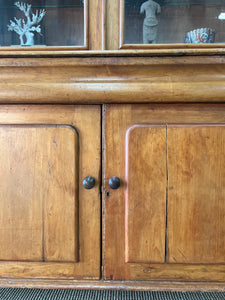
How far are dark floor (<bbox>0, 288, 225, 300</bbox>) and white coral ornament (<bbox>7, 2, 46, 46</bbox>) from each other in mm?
680

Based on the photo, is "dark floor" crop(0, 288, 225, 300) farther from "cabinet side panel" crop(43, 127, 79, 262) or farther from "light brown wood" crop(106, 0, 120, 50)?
"light brown wood" crop(106, 0, 120, 50)

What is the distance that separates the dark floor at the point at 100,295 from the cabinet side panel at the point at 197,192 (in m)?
0.15

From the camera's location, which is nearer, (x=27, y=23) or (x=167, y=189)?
(x=167, y=189)

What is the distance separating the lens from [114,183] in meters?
0.47

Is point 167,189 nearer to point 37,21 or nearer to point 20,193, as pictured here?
point 20,193

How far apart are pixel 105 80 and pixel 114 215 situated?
0.30m

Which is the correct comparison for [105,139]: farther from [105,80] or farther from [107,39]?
[107,39]

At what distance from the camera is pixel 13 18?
598 millimetres

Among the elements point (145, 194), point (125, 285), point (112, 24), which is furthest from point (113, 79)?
point (125, 285)

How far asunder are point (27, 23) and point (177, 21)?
1.35 ft

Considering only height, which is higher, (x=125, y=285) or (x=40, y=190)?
(x=40, y=190)

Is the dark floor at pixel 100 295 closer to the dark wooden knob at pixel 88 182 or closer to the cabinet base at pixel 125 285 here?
the cabinet base at pixel 125 285

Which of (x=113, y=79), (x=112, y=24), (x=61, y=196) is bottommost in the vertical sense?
(x=61, y=196)

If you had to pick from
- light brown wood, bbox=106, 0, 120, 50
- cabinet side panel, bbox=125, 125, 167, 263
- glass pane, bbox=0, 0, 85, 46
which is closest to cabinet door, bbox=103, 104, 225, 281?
cabinet side panel, bbox=125, 125, 167, 263
